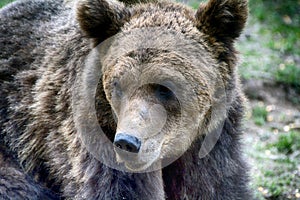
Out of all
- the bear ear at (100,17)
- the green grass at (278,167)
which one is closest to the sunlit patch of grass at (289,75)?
the green grass at (278,167)

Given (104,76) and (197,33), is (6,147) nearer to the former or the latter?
(104,76)

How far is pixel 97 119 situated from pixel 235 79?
1.16 metres

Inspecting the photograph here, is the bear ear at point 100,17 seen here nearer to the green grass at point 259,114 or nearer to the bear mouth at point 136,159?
the bear mouth at point 136,159

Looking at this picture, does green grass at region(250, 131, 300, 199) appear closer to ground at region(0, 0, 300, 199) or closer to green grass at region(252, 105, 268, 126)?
ground at region(0, 0, 300, 199)

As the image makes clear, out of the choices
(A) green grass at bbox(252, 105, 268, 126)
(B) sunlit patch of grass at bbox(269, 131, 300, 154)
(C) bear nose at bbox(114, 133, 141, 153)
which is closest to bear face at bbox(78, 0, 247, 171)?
(C) bear nose at bbox(114, 133, 141, 153)

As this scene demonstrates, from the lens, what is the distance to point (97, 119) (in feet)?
17.9

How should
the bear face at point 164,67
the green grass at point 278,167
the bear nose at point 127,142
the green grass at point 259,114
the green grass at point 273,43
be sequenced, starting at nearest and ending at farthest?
1. the bear nose at point 127,142
2. the bear face at point 164,67
3. the green grass at point 278,167
4. the green grass at point 259,114
5. the green grass at point 273,43

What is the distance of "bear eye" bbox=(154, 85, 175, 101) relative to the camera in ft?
16.9

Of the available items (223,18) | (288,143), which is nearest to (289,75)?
(288,143)

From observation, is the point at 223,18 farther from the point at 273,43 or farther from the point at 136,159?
the point at 273,43

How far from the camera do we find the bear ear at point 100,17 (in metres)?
5.37

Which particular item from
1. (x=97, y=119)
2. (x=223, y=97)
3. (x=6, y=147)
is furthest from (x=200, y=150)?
(x=6, y=147)

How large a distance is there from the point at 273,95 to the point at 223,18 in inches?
188

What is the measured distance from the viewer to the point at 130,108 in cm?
502
